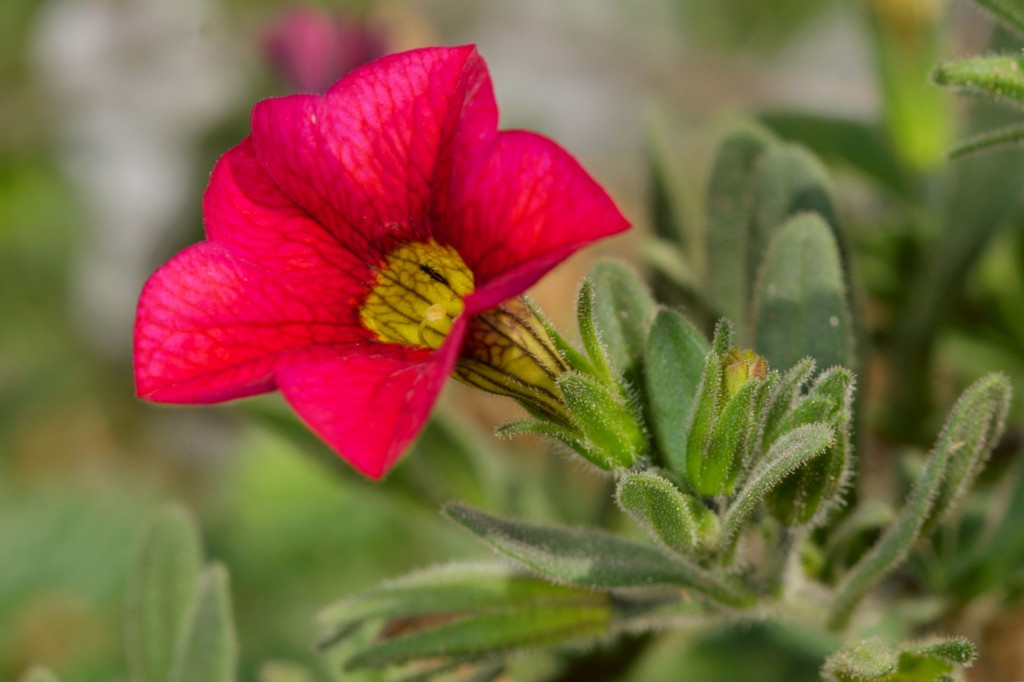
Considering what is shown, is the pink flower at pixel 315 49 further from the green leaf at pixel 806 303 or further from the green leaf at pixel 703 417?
the green leaf at pixel 703 417

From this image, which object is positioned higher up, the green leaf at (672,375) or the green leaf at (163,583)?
the green leaf at (672,375)

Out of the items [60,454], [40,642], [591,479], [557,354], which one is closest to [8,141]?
[60,454]

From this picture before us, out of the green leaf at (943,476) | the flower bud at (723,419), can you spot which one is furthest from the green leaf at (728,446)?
the green leaf at (943,476)

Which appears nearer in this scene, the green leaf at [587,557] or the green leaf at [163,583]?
the green leaf at [587,557]

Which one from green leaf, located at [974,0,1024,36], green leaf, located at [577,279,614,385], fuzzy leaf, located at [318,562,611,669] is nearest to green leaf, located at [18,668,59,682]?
fuzzy leaf, located at [318,562,611,669]

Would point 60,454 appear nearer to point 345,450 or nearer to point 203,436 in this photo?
point 203,436

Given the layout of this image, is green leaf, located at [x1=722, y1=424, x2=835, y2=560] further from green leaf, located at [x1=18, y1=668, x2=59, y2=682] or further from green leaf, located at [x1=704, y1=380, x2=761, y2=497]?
green leaf, located at [x1=18, y1=668, x2=59, y2=682]

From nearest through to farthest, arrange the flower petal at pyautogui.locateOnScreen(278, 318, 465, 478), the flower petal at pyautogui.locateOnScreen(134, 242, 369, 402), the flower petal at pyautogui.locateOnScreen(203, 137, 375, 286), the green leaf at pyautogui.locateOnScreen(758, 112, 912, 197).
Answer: the flower petal at pyautogui.locateOnScreen(278, 318, 465, 478), the flower petal at pyautogui.locateOnScreen(134, 242, 369, 402), the flower petal at pyautogui.locateOnScreen(203, 137, 375, 286), the green leaf at pyautogui.locateOnScreen(758, 112, 912, 197)
